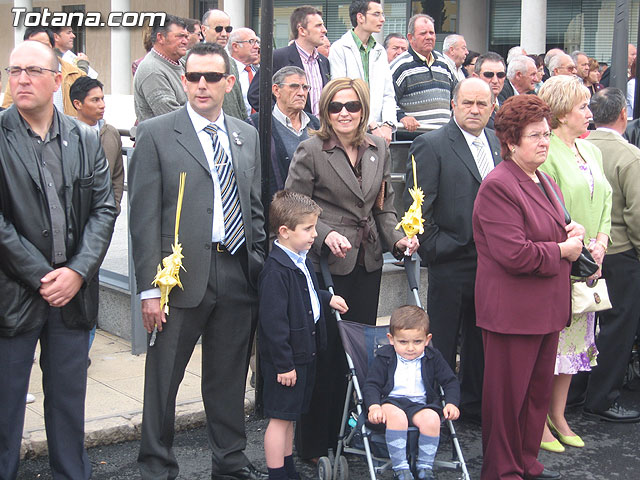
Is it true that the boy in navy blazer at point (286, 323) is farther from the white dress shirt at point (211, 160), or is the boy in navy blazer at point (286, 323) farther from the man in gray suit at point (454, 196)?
the man in gray suit at point (454, 196)

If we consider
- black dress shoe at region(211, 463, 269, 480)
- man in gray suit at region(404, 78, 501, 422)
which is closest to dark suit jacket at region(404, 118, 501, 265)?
man in gray suit at region(404, 78, 501, 422)

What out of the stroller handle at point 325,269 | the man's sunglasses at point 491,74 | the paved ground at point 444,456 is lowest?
the paved ground at point 444,456

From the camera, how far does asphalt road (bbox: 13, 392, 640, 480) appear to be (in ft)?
16.5

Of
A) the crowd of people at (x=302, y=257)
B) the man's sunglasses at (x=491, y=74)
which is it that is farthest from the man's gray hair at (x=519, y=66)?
the crowd of people at (x=302, y=257)

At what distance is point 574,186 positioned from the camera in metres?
5.48

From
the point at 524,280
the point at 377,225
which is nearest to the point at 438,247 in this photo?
the point at 377,225

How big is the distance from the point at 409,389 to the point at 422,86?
4.42 metres

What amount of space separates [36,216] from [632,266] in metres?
4.07

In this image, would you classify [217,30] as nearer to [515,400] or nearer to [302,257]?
[302,257]

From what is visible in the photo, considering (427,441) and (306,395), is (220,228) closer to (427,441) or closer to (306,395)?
(306,395)

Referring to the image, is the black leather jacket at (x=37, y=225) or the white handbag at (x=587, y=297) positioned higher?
the black leather jacket at (x=37, y=225)

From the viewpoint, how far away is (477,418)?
238 inches

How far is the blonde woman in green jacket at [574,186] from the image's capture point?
5.51 m

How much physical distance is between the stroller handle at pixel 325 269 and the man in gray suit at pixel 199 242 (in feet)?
1.27
